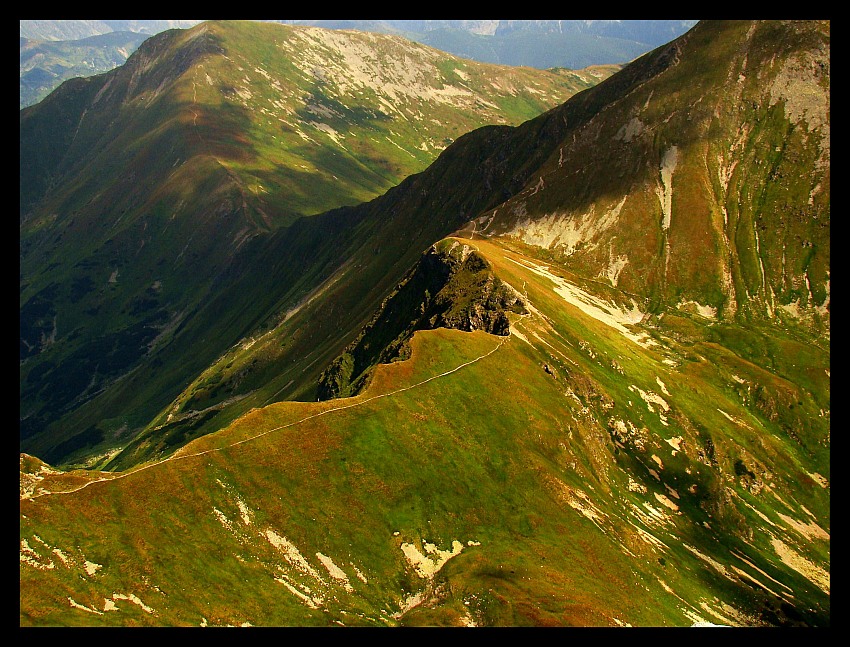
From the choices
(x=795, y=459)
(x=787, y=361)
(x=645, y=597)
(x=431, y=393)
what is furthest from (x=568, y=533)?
(x=787, y=361)

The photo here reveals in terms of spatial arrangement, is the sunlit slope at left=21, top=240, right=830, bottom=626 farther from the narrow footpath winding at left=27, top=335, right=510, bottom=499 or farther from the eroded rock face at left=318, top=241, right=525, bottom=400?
the eroded rock face at left=318, top=241, right=525, bottom=400

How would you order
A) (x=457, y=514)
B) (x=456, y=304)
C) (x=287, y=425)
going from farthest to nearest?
(x=456, y=304), (x=287, y=425), (x=457, y=514)

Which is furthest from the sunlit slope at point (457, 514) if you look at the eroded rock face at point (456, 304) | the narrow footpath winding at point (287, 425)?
the eroded rock face at point (456, 304)

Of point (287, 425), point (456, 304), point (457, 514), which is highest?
point (456, 304)

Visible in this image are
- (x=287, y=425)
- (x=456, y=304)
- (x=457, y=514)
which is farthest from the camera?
(x=456, y=304)

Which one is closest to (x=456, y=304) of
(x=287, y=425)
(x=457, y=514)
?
(x=287, y=425)

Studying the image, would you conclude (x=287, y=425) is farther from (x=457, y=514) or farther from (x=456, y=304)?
(x=456, y=304)
